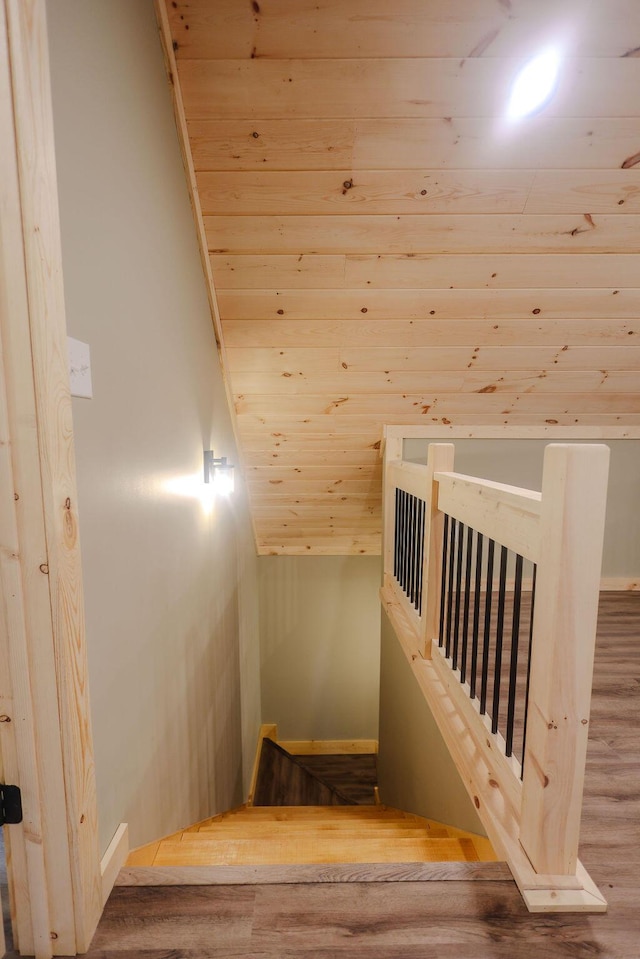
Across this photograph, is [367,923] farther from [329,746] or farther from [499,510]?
[329,746]

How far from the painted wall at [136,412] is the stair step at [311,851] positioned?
120mm

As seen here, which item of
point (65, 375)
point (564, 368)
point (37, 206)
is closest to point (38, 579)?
point (65, 375)

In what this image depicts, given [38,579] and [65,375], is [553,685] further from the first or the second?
[65,375]

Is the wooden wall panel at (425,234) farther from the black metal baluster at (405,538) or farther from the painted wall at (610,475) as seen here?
the painted wall at (610,475)

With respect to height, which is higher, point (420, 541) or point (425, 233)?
point (425, 233)

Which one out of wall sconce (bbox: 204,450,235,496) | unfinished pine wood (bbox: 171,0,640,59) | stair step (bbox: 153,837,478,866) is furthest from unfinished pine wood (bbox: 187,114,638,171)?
A: stair step (bbox: 153,837,478,866)

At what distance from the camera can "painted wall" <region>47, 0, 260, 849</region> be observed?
43.4 inches

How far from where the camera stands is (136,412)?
54.3 inches

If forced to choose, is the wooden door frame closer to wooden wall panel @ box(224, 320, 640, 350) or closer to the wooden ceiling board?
the wooden ceiling board

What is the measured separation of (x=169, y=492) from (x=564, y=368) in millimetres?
2386

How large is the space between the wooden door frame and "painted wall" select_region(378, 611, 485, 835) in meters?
1.05

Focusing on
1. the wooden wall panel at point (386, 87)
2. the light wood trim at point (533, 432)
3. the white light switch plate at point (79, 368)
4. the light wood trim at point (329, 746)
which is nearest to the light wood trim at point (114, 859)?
the white light switch plate at point (79, 368)

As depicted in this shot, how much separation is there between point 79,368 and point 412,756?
85.7 inches

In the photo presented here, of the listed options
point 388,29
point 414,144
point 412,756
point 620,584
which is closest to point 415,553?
point 412,756
